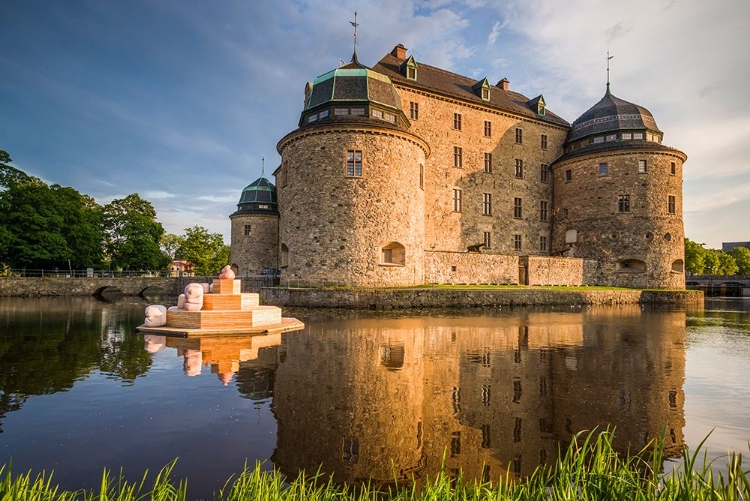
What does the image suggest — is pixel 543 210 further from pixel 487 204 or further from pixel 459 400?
pixel 459 400

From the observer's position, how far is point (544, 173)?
37250 mm

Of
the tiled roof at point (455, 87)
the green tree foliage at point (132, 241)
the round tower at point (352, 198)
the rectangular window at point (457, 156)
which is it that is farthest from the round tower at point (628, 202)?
the green tree foliage at point (132, 241)

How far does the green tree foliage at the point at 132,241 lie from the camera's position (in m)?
46.2

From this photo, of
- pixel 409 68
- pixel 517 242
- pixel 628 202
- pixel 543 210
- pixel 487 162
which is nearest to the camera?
pixel 409 68

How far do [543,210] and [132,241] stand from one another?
43782mm

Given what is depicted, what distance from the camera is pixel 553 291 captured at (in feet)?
82.8

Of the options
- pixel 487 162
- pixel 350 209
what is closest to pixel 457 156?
pixel 487 162

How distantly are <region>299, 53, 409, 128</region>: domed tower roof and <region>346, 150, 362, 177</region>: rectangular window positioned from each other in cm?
220

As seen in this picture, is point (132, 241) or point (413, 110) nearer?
point (413, 110)

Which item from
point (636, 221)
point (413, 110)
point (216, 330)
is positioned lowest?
point (216, 330)

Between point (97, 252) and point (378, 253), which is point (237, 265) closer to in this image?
point (378, 253)

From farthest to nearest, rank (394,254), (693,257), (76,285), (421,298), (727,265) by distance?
1. (727,265)
2. (693,257)
3. (76,285)
4. (394,254)
5. (421,298)

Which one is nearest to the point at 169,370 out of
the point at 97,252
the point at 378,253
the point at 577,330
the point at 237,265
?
the point at 577,330

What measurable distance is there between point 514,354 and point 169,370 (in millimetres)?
7249
